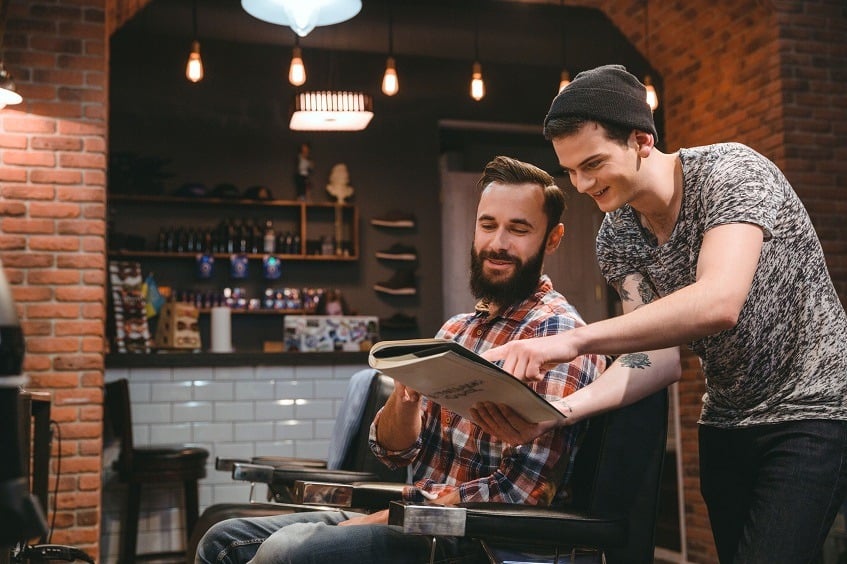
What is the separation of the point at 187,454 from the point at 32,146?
5.49ft

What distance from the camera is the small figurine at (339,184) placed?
24.3 feet

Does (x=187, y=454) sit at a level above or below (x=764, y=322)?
below

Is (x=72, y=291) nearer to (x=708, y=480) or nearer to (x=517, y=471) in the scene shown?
(x=517, y=471)

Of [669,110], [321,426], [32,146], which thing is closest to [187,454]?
[321,426]

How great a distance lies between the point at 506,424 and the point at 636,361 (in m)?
0.28

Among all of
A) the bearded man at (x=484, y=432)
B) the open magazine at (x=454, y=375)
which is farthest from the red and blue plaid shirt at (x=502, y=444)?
the open magazine at (x=454, y=375)

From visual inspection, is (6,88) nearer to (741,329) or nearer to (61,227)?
(61,227)

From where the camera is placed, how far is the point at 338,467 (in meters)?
2.87

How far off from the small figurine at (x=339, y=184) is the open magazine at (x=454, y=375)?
599cm

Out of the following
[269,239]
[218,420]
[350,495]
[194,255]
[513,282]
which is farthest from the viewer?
[269,239]

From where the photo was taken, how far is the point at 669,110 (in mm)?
5953

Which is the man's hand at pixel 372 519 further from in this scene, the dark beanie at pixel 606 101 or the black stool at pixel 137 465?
the black stool at pixel 137 465

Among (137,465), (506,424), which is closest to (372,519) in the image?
(506,424)

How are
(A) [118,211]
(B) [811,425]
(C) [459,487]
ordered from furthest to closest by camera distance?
(A) [118,211]
(C) [459,487]
(B) [811,425]
